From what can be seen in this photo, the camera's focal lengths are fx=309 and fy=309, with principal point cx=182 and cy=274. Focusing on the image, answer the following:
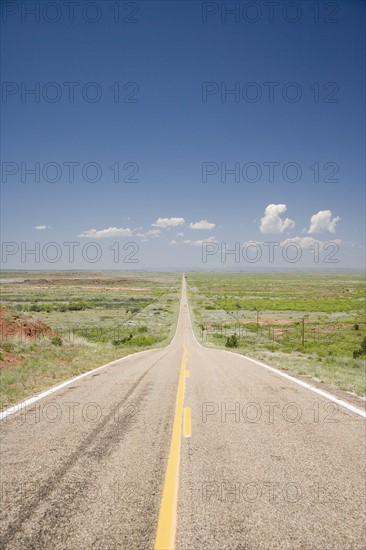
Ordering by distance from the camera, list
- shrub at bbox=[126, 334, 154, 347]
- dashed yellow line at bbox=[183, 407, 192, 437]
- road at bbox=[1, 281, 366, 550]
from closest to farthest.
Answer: road at bbox=[1, 281, 366, 550] < dashed yellow line at bbox=[183, 407, 192, 437] < shrub at bbox=[126, 334, 154, 347]

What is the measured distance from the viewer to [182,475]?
153 inches

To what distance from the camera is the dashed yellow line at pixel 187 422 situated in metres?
5.33

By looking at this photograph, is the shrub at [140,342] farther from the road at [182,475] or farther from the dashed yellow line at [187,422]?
the dashed yellow line at [187,422]

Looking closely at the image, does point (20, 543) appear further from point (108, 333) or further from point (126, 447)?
point (108, 333)

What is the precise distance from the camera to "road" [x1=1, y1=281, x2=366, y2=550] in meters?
2.85

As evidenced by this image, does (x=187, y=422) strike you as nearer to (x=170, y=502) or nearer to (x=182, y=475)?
(x=182, y=475)

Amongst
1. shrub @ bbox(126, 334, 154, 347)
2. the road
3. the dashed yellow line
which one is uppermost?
the road

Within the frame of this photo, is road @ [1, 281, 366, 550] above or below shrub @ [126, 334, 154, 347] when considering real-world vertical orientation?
above

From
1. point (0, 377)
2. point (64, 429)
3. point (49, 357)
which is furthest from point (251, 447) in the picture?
point (49, 357)

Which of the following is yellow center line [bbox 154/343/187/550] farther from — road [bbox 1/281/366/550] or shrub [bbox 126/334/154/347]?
shrub [bbox 126/334/154/347]

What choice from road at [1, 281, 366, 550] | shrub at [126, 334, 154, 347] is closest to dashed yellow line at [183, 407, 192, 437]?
road at [1, 281, 366, 550]

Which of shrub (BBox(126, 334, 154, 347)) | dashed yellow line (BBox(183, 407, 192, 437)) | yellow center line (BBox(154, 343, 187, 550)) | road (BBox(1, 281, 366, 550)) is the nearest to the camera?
yellow center line (BBox(154, 343, 187, 550))

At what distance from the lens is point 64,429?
530 centimetres

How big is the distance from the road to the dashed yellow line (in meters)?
0.04
